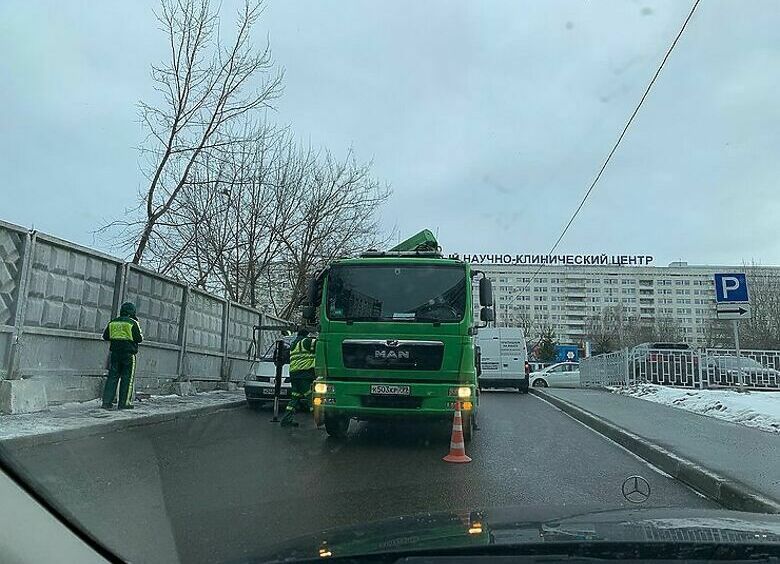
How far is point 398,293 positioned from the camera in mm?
10094

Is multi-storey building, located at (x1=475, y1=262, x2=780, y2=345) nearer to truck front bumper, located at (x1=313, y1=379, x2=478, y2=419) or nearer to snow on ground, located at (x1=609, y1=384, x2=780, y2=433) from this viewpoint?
snow on ground, located at (x1=609, y1=384, x2=780, y2=433)

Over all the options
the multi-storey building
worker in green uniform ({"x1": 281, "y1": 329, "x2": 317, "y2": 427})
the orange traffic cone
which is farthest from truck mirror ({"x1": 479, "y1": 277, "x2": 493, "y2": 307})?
the multi-storey building

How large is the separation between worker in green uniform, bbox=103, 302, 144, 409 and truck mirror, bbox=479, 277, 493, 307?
566cm

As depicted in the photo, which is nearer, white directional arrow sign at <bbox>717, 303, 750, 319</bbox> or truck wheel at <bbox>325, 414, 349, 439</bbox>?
truck wheel at <bbox>325, 414, 349, 439</bbox>

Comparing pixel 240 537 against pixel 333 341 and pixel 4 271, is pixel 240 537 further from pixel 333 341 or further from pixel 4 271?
pixel 4 271

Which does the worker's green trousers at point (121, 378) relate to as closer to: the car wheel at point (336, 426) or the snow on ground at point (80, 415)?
the snow on ground at point (80, 415)

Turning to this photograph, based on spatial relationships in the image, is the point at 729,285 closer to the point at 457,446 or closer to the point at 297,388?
the point at 457,446

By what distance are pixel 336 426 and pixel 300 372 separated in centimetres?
183

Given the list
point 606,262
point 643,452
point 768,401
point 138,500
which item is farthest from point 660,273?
point 138,500

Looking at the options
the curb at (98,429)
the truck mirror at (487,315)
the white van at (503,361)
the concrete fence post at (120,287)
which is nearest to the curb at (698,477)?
the truck mirror at (487,315)

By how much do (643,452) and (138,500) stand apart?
689cm

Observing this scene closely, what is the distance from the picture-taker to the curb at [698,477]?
6.27 meters

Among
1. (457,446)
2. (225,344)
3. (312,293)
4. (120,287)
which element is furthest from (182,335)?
(457,446)

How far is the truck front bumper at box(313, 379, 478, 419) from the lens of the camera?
9.66m
